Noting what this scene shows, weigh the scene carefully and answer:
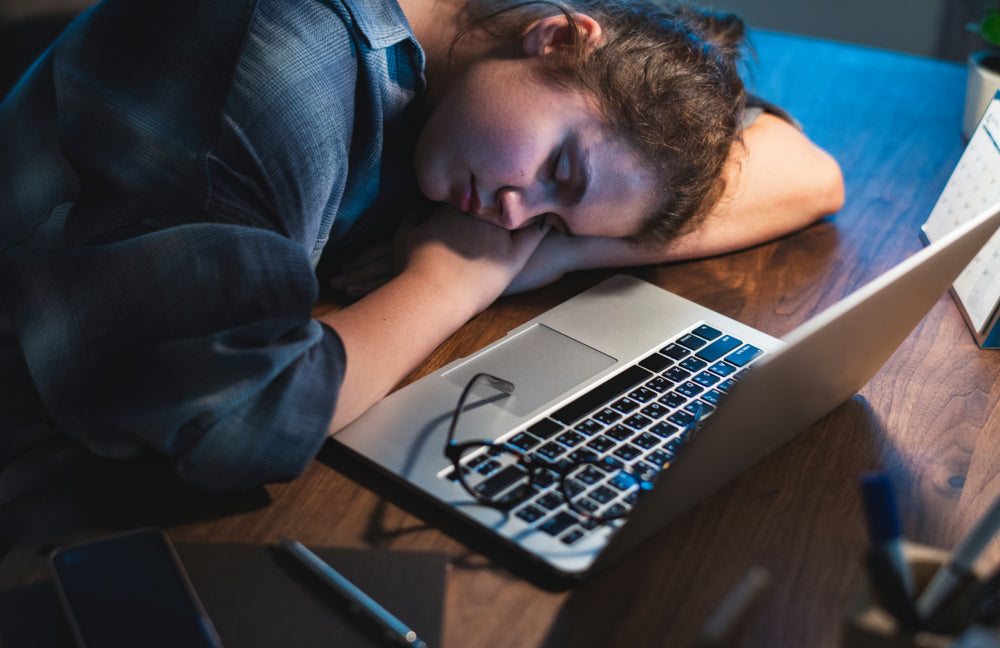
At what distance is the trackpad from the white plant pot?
718 millimetres

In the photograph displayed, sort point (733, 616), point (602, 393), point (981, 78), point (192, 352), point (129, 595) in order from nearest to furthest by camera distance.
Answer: point (733, 616)
point (129, 595)
point (192, 352)
point (602, 393)
point (981, 78)

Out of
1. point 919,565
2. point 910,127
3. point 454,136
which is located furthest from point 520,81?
point 910,127

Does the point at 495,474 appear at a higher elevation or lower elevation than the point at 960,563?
lower

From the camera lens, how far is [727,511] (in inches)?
23.4

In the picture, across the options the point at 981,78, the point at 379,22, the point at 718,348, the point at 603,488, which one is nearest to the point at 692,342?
the point at 718,348

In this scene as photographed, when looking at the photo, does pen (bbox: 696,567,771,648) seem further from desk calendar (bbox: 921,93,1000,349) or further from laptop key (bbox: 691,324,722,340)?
desk calendar (bbox: 921,93,1000,349)

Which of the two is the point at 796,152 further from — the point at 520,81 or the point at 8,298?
the point at 8,298

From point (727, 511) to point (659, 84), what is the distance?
17.6 inches

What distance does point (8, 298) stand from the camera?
26.9 inches

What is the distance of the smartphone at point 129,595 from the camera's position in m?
0.46

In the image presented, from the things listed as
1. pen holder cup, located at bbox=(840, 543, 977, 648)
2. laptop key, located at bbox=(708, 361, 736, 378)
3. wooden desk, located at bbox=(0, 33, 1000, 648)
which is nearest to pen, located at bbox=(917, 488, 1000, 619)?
pen holder cup, located at bbox=(840, 543, 977, 648)

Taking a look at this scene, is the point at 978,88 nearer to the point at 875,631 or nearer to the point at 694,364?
the point at 694,364

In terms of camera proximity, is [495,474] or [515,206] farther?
[515,206]

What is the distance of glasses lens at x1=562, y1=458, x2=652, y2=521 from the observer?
58cm
